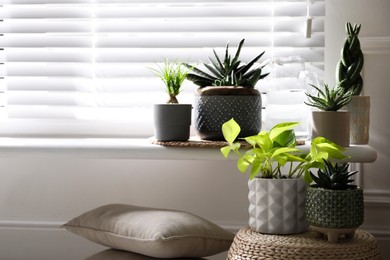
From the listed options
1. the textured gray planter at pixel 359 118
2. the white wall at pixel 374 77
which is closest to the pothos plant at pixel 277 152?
the textured gray planter at pixel 359 118

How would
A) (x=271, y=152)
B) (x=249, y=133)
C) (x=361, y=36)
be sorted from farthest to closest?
1. (x=361, y=36)
2. (x=249, y=133)
3. (x=271, y=152)

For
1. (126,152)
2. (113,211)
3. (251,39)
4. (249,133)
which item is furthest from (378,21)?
(113,211)

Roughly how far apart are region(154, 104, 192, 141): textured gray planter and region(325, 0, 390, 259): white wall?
1.87ft

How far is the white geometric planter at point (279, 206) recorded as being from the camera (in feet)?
5.56

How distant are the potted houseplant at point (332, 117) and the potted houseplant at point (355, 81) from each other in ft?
0.47

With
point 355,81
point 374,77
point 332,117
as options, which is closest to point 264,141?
point 332,117

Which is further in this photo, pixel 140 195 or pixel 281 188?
pixel 140 195

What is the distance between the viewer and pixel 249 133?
6.61 feet

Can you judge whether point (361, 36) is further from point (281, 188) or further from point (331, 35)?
point (281, 188)

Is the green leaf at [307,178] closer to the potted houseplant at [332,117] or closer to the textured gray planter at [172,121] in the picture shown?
the potted houseplant at [332,117]

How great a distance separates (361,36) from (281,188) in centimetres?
79

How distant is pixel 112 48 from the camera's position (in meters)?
2.43

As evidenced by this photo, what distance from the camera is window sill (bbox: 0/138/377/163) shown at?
76.0 inches

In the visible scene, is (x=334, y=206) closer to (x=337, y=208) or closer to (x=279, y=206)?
(x=337, y=208)
